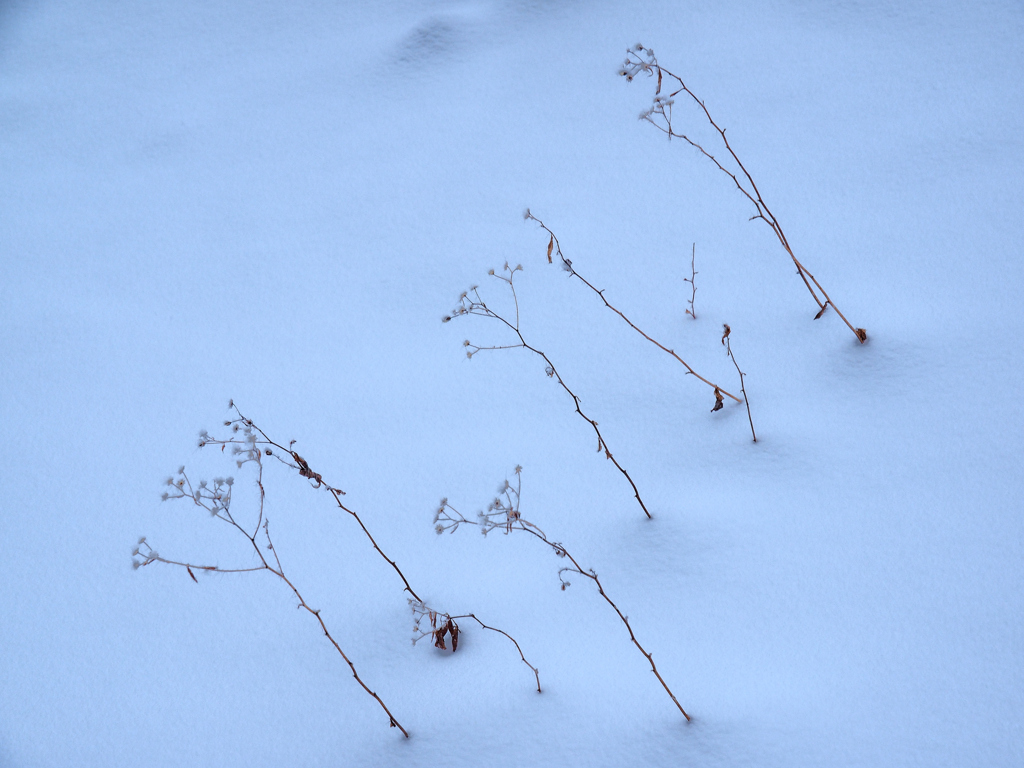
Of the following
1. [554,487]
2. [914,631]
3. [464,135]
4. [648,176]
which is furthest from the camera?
[464,135]

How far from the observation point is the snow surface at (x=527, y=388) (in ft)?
3.96

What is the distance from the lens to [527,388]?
1.78 meters

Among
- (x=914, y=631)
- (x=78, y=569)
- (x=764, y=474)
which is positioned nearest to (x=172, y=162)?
(x=78, y=569)

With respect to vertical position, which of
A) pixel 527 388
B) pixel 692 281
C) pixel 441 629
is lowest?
pixel 441 629

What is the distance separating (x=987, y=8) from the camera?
7.55ft

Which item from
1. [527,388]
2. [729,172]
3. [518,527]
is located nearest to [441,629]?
[518,527]

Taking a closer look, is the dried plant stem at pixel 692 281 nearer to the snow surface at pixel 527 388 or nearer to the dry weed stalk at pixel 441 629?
the snow surface at pixel 527 388

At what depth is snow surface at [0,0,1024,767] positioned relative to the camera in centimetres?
121

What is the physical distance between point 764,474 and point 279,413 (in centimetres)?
122

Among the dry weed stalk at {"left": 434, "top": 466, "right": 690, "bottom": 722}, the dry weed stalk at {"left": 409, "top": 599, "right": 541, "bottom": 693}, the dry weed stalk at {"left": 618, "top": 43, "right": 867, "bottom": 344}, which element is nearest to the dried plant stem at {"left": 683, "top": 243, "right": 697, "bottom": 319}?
the dry weed stalk at {"left": 618, "top": 43, "right": 867, "bottom": 344}

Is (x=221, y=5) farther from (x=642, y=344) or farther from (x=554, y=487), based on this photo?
(x=554, y=487)

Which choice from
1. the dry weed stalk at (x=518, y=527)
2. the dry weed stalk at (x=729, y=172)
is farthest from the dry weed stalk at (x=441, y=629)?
the dry weed stalk at (x=729, y=172)

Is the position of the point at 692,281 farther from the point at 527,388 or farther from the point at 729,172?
the point at 527,388

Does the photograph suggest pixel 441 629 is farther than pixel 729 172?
No
